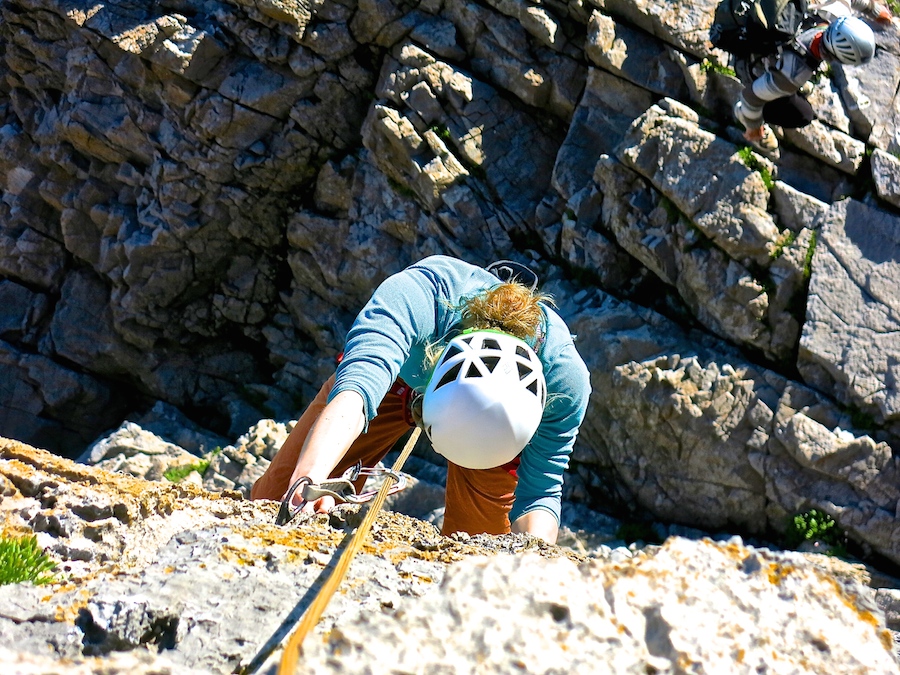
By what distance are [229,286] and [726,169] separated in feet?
28.8

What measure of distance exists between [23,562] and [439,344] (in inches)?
94.8

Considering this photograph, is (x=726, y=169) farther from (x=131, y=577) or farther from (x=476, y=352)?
(x=131, y=577)

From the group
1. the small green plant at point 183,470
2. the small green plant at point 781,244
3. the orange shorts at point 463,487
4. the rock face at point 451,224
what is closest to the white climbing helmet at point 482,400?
the orange shorts at point 463,487

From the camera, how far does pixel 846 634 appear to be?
2.23 m

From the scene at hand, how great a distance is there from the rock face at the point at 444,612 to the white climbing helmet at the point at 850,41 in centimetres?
794

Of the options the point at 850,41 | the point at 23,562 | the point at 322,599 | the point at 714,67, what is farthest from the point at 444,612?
the point at 714,67

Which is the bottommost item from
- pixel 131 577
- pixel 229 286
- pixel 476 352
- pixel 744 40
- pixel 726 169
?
pixel 229 286

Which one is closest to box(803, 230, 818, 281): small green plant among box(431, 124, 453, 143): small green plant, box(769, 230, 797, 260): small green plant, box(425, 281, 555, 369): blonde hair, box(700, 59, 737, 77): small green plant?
box(769, 230, 797, 260): small green plant

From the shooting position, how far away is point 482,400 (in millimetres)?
4082

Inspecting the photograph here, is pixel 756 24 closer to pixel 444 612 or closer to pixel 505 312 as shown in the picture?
pixel 505 312

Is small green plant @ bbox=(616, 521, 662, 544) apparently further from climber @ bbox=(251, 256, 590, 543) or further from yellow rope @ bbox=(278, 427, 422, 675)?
yellow rope @ bbox=(278, 427, 422, 675)

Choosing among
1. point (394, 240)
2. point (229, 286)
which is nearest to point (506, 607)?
point (394, 240)

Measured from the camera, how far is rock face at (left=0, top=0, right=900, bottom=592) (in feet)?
33.9

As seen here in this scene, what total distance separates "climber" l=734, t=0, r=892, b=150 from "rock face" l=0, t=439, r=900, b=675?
7989mm
